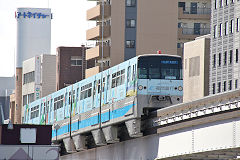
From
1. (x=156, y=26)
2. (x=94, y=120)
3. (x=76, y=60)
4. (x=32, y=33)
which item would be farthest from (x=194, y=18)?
(x=94, y=120)

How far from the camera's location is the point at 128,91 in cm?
5409

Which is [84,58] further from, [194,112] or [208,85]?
[194,112]

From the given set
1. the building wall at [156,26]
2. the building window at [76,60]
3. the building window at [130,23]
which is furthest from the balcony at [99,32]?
the building window at [76,60]

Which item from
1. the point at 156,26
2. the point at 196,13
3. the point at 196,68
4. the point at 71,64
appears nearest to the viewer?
the point at 196,68

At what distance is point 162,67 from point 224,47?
135 feet

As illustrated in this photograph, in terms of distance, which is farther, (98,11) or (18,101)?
(18,101)

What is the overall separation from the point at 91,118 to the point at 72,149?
8652mm

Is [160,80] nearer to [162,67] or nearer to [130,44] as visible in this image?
[162,67]

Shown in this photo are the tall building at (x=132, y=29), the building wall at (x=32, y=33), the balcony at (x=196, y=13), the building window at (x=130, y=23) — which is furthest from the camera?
the building wall at (x=32, y=33)

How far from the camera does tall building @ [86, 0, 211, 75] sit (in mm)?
107062

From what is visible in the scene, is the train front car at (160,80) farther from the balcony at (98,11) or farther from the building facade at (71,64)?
the building facade at (71,64)

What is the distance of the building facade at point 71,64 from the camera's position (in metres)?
121

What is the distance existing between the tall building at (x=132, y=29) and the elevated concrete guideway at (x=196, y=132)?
160ft

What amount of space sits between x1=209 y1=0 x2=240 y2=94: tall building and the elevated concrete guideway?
113 ft
